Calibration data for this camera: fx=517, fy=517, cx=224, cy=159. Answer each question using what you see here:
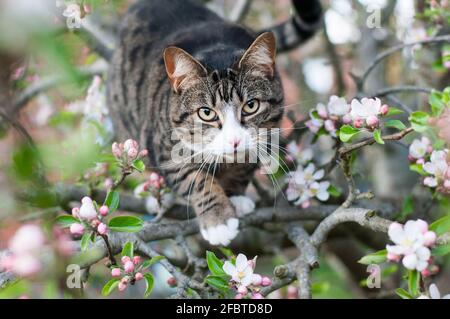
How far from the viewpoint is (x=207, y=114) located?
1.79 m

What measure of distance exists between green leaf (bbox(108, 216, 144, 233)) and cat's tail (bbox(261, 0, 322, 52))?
4.48 feet

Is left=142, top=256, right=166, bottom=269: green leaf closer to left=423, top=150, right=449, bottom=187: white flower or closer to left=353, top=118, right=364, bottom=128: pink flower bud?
left=353, top=118, right=364, bottom=128: pink flower bud

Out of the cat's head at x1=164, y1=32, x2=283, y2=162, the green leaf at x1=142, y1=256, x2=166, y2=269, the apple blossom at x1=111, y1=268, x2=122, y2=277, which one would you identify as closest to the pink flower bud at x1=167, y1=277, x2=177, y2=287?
the green leaf at x1=142, y1=256, x2=166, y2=269

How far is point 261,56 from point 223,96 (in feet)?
0.62

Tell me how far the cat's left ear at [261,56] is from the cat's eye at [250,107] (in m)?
0.11

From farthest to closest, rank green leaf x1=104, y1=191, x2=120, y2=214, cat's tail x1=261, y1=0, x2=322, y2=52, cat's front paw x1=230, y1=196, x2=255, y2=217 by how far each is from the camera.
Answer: cat's tail x1=261, y1=0, x2=322, y2=52 → cat's front paw x1=230, y1=196, x2=255, y2=217 → green leaf x1=104, y1=191, x2=120, y2=214

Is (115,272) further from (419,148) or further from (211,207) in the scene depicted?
(419,148)

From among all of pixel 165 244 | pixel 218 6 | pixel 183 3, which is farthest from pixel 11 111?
pixel 218 6

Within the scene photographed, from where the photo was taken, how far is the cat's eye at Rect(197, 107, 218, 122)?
1775 mm

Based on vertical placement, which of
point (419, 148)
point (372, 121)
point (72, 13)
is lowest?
point (419, 148)

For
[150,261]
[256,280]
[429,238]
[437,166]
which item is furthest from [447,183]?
[150,261]

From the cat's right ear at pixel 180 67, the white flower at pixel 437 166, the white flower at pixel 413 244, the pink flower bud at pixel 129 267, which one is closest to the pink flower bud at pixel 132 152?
the pink flower bud at pixel 129 267
